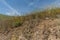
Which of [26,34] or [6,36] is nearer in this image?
[26,34]

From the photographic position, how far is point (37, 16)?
314 inches

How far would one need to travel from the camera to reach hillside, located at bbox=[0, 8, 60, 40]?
7105mm

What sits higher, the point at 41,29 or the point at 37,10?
the point at 37,10

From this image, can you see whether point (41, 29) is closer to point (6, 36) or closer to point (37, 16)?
point (37, 16)

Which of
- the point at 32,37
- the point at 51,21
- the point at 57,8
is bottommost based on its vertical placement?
the point at 32,37

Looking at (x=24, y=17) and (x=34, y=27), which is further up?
(x=24, y=17)

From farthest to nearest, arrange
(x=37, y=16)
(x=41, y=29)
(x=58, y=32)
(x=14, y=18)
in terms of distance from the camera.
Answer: (x=14, y=18)
(x=37, y=16)
(x=41, y=29)
(x=58, y=32)

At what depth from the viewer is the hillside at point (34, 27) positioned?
7.11 m

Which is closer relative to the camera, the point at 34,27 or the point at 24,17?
the point at 34,27

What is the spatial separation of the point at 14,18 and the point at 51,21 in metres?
1.85

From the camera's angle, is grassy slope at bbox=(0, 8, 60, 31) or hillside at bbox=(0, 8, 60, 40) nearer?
hillside at bbox=(0, 8, 60, 40)

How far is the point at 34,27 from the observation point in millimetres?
7645

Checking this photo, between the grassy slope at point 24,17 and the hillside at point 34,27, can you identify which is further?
the grassy slope at point 24,17

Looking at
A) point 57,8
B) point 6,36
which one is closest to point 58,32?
point 57,8
